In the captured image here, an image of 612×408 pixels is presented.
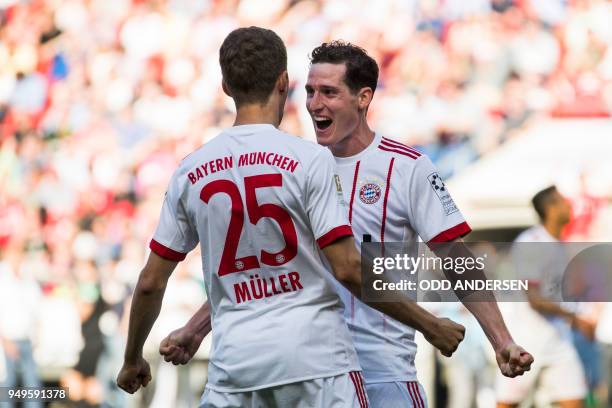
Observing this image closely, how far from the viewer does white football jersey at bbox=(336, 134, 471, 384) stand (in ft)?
12.5

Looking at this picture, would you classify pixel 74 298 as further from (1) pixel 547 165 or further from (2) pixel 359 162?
(2) pixel 359 162

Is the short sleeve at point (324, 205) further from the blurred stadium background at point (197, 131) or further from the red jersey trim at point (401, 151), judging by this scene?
the blurred stadium background at point (197, 131)

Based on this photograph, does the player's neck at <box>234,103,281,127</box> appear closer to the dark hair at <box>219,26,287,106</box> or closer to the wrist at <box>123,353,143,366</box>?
the dark hair at <box>219,26,287,106</box>

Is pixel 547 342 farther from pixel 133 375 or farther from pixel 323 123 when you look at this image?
pixel 133 375

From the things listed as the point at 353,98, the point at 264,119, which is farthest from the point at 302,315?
the point at 353,98

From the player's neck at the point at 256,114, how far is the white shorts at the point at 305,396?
77cm

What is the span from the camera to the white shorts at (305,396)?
3111 mm

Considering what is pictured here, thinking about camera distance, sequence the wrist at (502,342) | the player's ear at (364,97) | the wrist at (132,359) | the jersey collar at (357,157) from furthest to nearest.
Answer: the player's ear at (364,97) → the jersey collar at (357,157) → the wrist at (502,342) → the wrist at (132,359)

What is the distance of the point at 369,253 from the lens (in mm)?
3857

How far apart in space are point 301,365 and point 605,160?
5.69 meters

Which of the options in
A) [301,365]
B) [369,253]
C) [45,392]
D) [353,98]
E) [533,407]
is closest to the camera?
[301,365]

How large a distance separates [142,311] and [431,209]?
1.12m

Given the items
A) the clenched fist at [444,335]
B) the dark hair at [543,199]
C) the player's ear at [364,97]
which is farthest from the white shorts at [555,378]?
the clenched fist at [444,335]

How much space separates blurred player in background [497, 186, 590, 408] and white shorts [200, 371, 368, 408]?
4256mm
